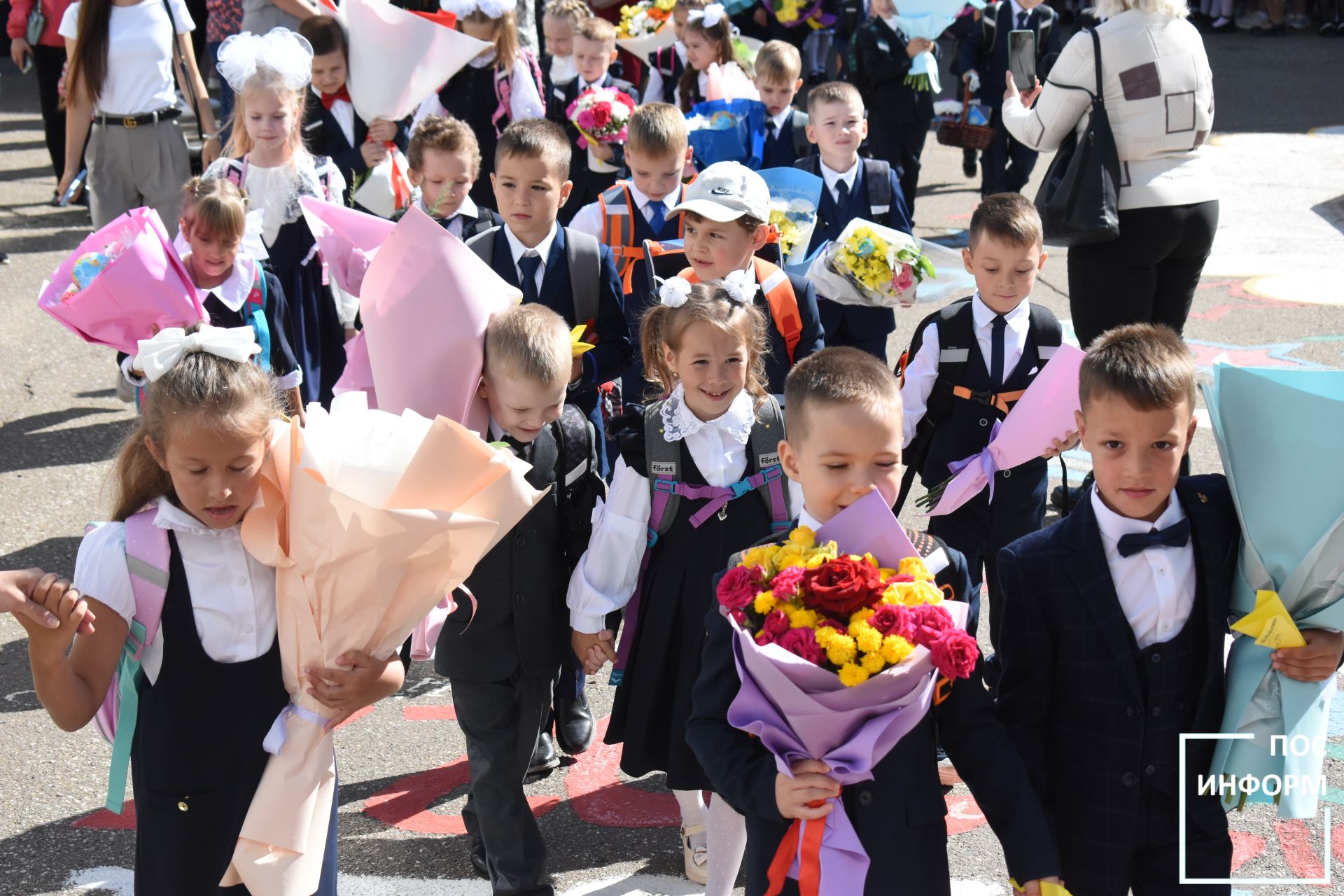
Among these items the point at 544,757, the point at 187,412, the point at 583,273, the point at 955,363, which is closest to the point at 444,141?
the point at 583,273

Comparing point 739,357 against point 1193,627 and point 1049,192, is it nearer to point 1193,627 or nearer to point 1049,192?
point 1193,627

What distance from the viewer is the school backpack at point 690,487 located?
12.1ft

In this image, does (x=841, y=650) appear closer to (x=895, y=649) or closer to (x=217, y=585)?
(x=895, y=649)

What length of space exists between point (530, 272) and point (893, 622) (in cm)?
277

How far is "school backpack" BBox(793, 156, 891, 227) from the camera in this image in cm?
654

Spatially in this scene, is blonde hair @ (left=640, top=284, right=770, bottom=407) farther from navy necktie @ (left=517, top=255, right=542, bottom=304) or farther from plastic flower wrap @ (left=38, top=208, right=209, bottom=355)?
plastic flower wrap @ (left=38, top=208, right=209, bottom=355)

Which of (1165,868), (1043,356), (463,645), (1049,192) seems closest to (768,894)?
(1165,868)

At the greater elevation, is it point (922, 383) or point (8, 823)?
point (922, 383)

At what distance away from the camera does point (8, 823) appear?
163 inches

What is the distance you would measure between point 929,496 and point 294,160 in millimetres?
3204

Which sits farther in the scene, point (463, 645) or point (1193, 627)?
point (463, 645)

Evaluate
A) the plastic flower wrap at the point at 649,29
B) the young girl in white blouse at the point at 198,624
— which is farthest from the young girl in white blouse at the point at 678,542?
the plastic flower wrap at the point at 649,29

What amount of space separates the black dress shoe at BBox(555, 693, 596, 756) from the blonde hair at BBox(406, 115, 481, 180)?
8.86 ft

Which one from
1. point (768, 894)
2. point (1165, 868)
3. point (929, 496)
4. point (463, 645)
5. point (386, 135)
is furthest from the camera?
point (386, 135)
